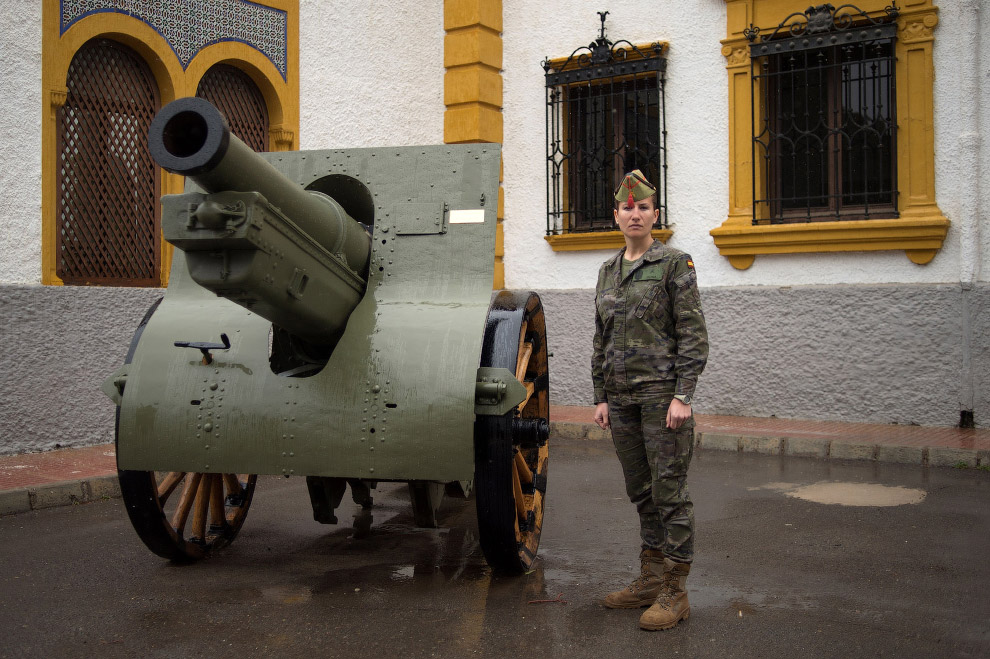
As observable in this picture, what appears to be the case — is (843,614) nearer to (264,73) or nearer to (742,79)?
(742,79)

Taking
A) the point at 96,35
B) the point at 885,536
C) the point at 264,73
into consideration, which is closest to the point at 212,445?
the point at 885,536

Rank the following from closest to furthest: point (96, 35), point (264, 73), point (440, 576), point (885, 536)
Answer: point (440, 576) < point (885, 536) < point (96, 35) < point (264, 73)

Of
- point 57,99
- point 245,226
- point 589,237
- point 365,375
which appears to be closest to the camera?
point 245,226

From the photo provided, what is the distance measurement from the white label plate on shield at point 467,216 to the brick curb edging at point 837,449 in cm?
431

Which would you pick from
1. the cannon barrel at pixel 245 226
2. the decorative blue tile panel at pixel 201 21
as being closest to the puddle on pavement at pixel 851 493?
the cannon barrel at pixel 245 226

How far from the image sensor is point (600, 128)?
10.4 meters

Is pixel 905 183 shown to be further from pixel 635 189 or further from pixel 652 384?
pixel 652 384

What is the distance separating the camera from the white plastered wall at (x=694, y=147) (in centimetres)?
837

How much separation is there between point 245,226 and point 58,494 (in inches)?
139

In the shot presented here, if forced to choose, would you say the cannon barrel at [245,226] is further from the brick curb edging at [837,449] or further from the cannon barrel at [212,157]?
the brick curb edging at [837,449]

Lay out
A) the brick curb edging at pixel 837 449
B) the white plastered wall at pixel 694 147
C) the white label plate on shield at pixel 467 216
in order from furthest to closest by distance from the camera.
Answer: the white plastered wall at pixel 694 147
the brick curb edging at pixel 837 449
the white label plate on shield at pixel 467 216

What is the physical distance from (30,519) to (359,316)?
9.20 feet

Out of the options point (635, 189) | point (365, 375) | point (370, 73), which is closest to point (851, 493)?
point (635, 189)

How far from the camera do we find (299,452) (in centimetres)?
391
